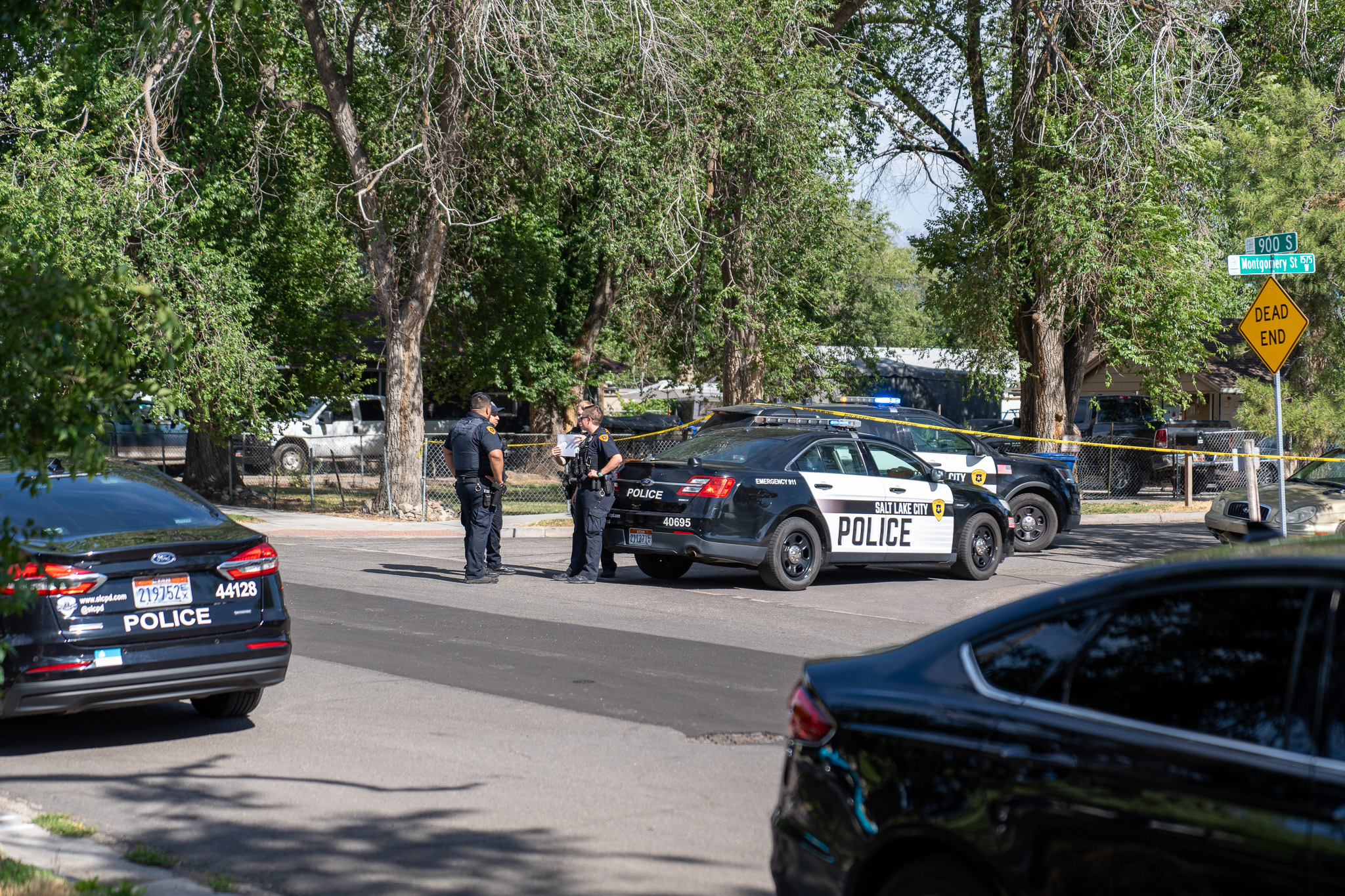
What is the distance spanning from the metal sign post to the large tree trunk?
19169 millimetres

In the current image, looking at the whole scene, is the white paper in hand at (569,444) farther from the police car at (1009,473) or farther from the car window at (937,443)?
the car window at (937,443)

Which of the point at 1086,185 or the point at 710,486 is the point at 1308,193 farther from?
the point at 710,486

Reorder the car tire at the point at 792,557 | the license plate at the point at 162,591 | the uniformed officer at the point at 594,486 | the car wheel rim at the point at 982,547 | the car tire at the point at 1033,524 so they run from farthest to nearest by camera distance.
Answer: the car tire at the point at 1033,524
the car wheel rim at the point at 982,547
the uniformed officer at the point at 594,486
the car tire at the point at 792,557
the license plate at the point at 162,591

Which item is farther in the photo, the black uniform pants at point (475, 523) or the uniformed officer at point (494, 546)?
the uniformed officer at point (494, 546)

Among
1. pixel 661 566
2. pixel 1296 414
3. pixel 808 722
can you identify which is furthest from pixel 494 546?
pixel 1296 414

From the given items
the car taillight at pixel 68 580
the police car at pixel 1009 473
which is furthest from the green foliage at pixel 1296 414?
the car taillight at pixel 68 580

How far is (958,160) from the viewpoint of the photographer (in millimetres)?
27406

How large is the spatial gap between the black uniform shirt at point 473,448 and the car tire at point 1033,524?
8283 millimetres

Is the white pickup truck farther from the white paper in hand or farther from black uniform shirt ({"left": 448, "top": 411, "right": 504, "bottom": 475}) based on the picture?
black uniform shirt ({"left": 448, "top": 411, "right": 504, "bottom": 475})

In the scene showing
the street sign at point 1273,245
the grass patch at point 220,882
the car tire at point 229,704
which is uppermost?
the street sign at point 1273,245

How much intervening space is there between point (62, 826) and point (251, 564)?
197 centimetres

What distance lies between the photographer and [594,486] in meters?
13.4

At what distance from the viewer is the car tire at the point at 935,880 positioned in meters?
3.25

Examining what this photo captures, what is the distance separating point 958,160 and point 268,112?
14.2 m
